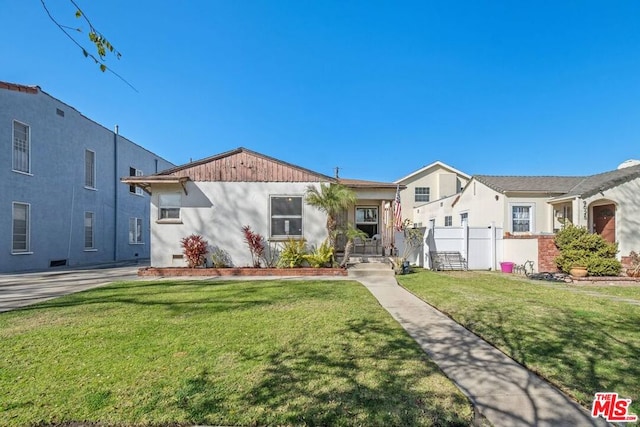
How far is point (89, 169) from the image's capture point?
54.6ft

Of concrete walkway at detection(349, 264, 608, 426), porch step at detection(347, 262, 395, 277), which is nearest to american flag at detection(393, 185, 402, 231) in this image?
porch step at detection(347, 262, 395, 277)

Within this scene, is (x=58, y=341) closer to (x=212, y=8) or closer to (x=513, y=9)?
(x=212, y=8)

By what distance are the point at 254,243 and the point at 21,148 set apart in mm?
11024

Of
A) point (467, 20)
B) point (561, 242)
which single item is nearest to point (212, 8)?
point (467, 20)

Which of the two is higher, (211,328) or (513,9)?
(513,9)

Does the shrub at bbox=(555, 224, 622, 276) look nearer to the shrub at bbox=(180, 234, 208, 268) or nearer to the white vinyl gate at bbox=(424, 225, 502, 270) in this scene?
the white vinyl gate at bbox=(424, 225, 502, 270)

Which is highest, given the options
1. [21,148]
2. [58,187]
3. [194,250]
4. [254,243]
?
[21,148]

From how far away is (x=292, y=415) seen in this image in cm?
260

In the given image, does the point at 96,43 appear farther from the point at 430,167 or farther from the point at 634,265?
the point at 430,167

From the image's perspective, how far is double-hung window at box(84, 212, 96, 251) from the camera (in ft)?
53.5

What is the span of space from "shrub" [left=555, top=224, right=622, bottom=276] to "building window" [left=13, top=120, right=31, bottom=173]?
73.1 feet

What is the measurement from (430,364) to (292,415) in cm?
186

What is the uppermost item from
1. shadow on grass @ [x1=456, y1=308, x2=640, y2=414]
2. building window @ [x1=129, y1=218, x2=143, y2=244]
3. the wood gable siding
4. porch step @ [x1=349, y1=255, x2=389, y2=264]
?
the wood gable siding

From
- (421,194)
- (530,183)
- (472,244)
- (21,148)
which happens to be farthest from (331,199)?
(421,194)
